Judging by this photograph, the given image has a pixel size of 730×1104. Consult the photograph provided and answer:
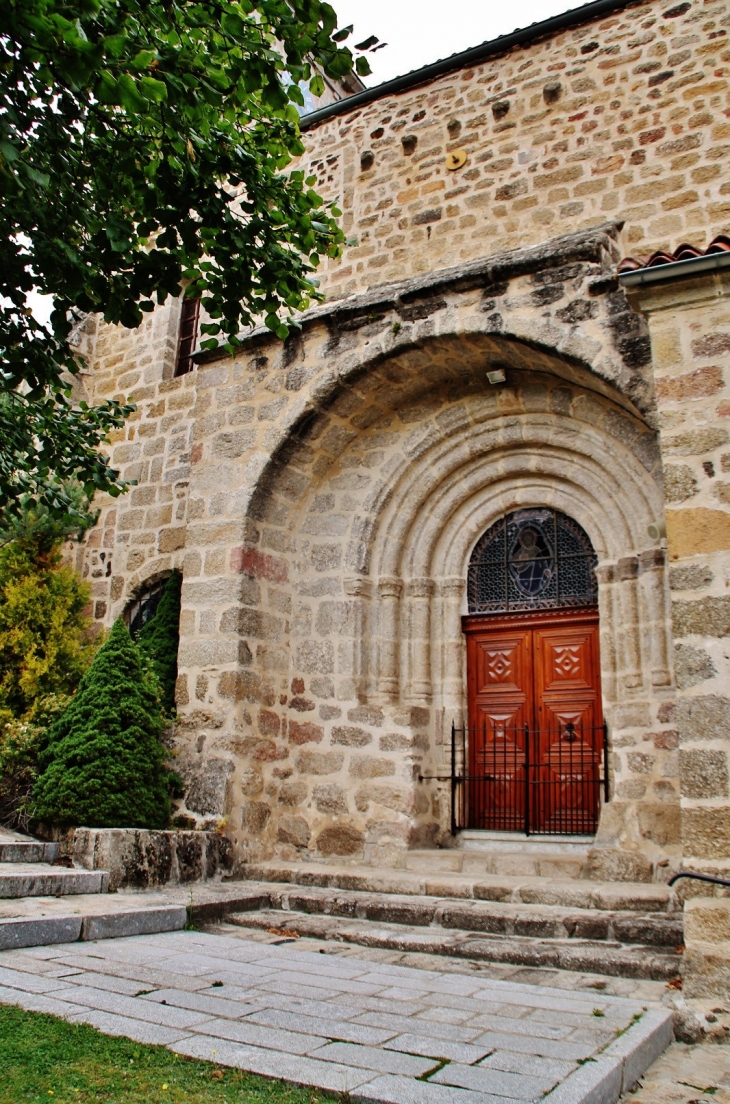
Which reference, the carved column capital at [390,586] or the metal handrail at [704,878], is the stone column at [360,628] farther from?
the metal handrail at [704,878]

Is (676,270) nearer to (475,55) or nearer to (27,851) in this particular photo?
(475,55)

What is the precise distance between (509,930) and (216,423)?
14.6 feet

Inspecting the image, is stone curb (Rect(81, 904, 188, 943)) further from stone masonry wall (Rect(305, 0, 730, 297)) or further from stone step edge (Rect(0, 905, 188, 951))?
stone masonry wall (Rect(305, 0, 730, 297))

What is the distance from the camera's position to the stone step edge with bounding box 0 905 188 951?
4.08 m

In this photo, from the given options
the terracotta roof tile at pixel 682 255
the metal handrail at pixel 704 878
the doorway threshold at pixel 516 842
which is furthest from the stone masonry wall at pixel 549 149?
the metal handrail at pixel 704 878

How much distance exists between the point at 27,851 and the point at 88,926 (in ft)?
4.55

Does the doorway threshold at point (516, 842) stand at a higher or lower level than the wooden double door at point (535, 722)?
lower

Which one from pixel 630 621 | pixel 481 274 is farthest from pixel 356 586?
pixel 481 274

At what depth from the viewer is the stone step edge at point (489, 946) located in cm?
411

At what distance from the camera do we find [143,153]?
4.07 meters

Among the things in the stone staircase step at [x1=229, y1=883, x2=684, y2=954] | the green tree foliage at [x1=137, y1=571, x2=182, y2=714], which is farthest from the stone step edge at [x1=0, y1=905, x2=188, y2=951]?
the green tree foliage at [x1=137, y1=571, x2=182, y2=714]

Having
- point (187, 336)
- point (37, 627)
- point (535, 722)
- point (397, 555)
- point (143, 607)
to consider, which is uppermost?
point (187, 336)

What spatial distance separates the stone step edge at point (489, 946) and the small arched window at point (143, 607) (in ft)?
12.9

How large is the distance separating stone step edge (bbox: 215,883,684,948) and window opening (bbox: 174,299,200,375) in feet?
18.9
